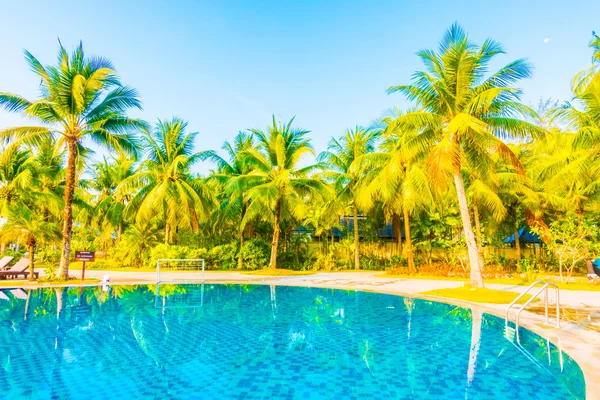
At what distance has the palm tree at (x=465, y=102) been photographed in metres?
10.9

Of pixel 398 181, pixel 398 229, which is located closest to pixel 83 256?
pixel 398 181

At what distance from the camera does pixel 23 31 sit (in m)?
12.9

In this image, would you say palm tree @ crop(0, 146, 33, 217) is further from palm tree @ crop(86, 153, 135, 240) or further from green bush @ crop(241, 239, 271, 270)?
green bush @ crop(241, 239, 271, 270)

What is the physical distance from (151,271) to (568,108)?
67.4ft

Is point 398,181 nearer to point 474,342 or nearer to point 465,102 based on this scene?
point 465,102

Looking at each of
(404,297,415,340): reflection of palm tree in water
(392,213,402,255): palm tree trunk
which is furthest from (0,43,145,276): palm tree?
(392,213,402,255): palm tree trunk

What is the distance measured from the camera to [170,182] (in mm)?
19844

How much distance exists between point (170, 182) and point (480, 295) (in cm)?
1579

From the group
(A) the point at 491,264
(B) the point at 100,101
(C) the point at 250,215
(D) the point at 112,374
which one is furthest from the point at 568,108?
(B) the point at 100,101

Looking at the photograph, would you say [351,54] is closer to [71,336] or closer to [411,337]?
[411,337]

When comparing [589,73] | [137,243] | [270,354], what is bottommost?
[270,354]

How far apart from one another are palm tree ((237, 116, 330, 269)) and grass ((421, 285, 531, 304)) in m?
9.02

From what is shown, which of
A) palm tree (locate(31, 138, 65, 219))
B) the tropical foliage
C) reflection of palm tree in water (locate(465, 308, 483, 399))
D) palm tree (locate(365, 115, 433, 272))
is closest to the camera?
reflection of palm tree in water (locate(465, 308, 483, 399))

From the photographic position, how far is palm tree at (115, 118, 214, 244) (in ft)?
63.9
